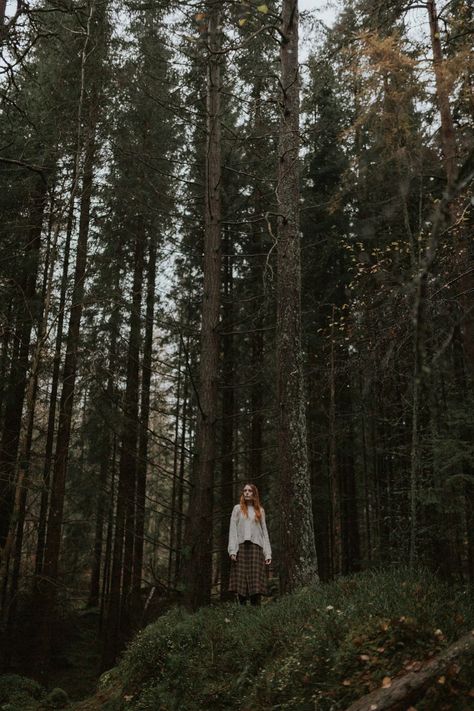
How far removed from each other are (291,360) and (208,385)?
85.4 inches

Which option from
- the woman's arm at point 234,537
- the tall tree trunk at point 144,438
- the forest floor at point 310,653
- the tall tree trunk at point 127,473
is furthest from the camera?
the tall tree trunk at point 144,438

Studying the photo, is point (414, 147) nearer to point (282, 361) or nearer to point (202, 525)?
point (282, 361)

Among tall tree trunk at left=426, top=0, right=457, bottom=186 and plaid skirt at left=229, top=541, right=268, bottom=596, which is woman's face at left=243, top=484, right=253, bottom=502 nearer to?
plaid skirt at left=229, top=541, right=268, bottom=596

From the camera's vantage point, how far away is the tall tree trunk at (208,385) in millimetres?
8859

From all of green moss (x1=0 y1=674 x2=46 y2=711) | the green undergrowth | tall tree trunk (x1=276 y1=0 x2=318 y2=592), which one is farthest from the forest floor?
green moss (x1=0 y1=674 x2=46 y2=711)

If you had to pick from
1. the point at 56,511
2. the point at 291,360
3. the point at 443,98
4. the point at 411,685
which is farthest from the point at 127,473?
the point at 411,685

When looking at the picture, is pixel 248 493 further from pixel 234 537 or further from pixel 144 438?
pixel 144 438

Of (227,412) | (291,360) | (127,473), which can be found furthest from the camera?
(227,412)

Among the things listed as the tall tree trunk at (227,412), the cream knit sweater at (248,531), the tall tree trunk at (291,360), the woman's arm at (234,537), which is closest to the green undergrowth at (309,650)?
the tall tree trunk at (291,360)

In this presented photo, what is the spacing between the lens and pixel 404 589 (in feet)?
17.1

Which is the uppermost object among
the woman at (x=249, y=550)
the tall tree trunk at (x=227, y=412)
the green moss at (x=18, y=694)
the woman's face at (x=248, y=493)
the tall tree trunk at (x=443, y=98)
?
the tall tree trunk at (x=443, y=98)

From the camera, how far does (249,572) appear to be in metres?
8.50

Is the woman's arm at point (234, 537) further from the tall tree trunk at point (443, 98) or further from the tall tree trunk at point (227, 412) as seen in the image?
the tall tree trunk at point (227, 412)

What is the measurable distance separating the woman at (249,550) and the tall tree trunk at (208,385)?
64 centimetres
